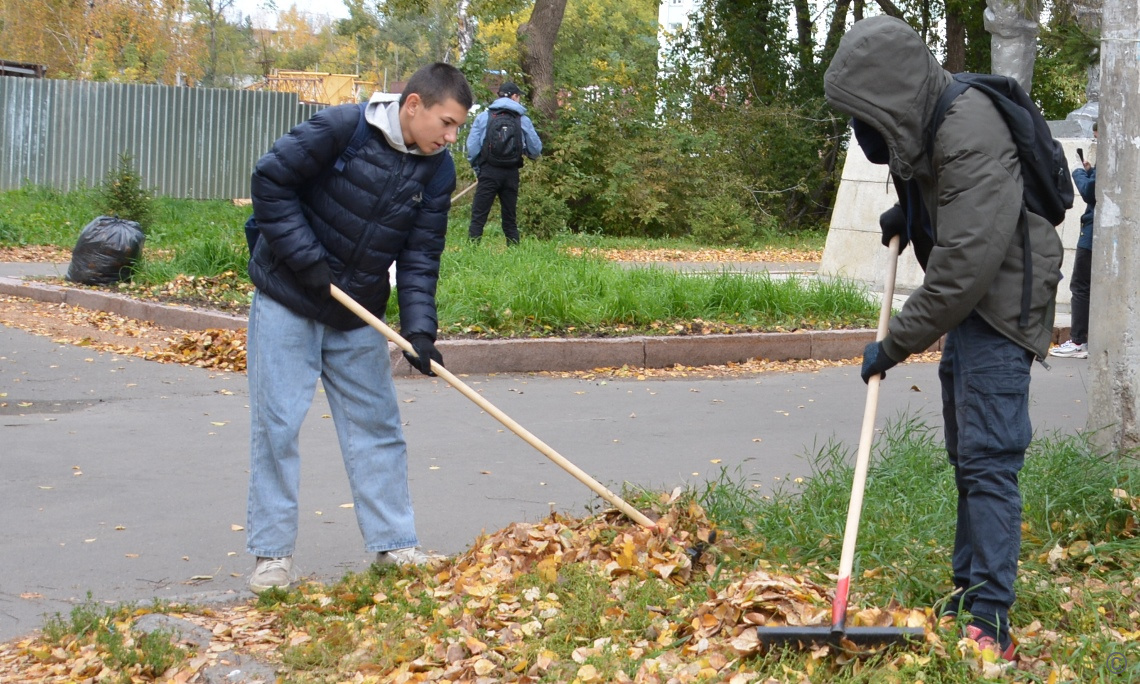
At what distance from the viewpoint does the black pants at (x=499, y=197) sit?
14.1 metres

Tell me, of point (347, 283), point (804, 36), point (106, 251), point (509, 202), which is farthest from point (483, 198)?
point (804, 36)

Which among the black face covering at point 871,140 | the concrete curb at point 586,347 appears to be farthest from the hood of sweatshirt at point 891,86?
the concrete curb at point 586,347

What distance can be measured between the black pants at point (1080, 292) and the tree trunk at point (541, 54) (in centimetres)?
1297

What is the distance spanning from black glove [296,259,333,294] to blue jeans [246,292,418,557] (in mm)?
188

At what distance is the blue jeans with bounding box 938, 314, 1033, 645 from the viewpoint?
3.37 m

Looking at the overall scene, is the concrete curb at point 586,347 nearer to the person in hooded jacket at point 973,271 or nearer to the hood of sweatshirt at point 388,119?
the hood of sweatshirt at point 388,119

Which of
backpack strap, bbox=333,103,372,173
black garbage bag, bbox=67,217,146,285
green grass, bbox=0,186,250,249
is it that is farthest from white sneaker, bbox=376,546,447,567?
green grass, bbox=0,186,250,249

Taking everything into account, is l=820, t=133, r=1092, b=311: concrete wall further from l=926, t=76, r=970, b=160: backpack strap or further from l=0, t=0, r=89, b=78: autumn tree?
l=0, t=0, r=89, b=78: autumn tree

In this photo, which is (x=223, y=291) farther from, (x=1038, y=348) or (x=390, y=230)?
(x=1038, y=348)

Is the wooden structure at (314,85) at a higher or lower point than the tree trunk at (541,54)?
higher

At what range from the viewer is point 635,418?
7273 millimetres

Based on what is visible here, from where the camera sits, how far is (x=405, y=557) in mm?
4383

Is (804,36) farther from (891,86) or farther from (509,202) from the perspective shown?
(891,86)

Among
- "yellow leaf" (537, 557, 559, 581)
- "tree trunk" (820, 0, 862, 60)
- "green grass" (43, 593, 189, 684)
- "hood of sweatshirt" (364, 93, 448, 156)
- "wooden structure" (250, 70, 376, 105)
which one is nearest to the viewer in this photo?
"green grass" (43, 593, 189, 684)
